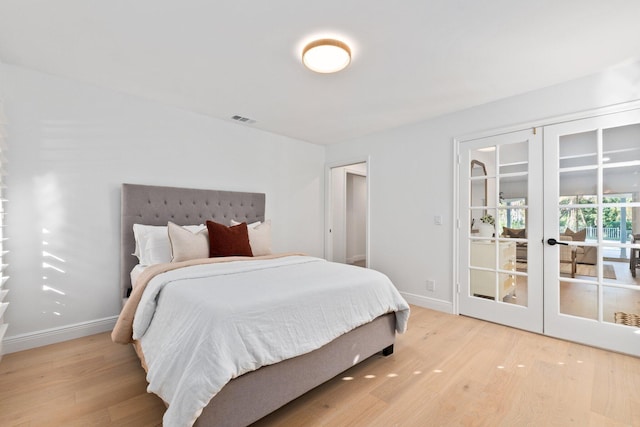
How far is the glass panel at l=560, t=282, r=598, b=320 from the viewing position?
2.51 m

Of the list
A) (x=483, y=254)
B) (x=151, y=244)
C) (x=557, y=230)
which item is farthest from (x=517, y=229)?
(x=151, y=244)

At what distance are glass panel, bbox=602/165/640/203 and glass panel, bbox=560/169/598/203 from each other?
67 mm

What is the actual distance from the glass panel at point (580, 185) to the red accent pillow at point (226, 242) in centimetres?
304

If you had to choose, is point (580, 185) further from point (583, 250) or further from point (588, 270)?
point (588, 270)

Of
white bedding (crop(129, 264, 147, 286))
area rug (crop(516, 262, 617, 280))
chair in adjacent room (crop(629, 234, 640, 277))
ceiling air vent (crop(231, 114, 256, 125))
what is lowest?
white bedding (crop(129, 264, 147, 286))

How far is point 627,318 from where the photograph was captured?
93.1 inches

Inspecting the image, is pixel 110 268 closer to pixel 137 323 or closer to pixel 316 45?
pixel 137 323

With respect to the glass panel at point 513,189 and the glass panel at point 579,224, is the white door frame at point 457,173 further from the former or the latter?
the glass panel at point 579,224

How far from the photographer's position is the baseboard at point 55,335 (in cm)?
238

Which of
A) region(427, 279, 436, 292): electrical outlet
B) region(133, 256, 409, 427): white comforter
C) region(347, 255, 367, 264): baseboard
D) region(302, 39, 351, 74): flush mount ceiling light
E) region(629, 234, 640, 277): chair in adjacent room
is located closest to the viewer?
region(133, 256, 409, 427): white comforter

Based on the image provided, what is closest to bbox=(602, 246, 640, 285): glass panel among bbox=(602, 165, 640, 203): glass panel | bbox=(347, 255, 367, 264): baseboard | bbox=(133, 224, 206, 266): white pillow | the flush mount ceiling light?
bbox=(602, 165, 640, 203): glass panel

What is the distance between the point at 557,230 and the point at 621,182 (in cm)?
58

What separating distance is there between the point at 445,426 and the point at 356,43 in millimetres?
2431

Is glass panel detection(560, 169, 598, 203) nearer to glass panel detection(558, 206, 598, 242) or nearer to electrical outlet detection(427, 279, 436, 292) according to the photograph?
glass panel detection(558, 206, 598, 242)
